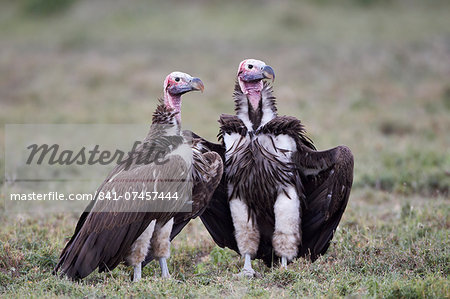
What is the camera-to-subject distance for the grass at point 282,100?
5.02 meters

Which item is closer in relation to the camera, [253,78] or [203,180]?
[203,180]

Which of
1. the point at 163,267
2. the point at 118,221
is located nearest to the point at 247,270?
the point at 163,267

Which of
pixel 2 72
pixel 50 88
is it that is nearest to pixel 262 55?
pixel 50 88

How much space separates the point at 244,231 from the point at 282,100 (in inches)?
327

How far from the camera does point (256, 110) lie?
562 centimetres

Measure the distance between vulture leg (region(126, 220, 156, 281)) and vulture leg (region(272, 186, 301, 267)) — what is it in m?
1.10

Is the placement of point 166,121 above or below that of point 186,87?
below

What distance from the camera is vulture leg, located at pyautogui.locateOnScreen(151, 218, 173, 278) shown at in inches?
212

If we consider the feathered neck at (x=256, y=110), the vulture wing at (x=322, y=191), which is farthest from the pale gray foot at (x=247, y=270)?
the feathered neck at (x=256, y=110)

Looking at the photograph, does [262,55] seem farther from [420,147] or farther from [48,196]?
[48,196]

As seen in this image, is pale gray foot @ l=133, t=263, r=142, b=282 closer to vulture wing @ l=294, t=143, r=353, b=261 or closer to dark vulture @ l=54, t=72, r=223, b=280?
dark vulture @ l=54, t=72, r=223, b=280

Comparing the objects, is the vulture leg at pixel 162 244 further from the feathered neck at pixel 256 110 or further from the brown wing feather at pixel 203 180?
the feathered neck at pixel 256 110

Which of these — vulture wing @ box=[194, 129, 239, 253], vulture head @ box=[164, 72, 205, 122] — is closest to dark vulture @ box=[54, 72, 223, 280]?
vulture head @ box=[164, 72, 205, 122]

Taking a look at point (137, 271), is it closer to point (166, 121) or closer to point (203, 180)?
point (203, 180)
